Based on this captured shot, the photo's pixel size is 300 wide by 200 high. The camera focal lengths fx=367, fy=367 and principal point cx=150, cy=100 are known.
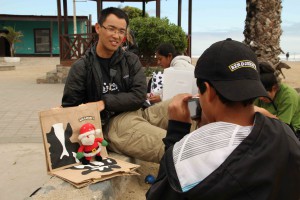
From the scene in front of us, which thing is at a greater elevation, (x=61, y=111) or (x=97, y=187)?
(x=61, y=111)

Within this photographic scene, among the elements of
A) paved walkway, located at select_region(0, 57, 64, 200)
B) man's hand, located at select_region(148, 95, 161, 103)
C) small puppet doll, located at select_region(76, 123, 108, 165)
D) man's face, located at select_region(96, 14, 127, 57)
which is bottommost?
paved walkway, located at select_region(0, 57, 64, 200)

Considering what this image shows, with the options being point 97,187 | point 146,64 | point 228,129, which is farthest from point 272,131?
point 146,64

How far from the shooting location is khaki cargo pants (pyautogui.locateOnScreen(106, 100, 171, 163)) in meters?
3.26

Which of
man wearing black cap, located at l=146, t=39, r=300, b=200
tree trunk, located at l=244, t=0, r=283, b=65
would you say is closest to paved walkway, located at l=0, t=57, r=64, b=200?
man wearing black cap, located at l=146, t=39, r=300, b=200

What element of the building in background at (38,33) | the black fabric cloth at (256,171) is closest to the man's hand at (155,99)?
the black fabric cloth at (256,171)

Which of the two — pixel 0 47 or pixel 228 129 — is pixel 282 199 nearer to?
pixel 228 129

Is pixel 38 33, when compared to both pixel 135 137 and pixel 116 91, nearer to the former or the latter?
pixel 116 91

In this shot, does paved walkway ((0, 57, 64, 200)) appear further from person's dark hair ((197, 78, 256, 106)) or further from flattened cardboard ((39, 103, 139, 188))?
person's dark hair ((197, 78, 256, 106))

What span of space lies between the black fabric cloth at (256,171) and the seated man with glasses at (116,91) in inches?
79.3

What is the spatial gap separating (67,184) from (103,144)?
58 cm

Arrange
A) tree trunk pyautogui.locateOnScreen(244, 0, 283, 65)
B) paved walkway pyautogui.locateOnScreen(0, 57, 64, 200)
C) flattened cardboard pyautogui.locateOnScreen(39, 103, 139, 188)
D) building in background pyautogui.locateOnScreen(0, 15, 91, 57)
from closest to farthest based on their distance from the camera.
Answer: flattened cardboard pyautogui.locateOnScreen(39, 103, 139, 188) → paved walkway pyautogui.locateOnScreen(0, 57, 64, 200) → tree trunk pyautogui.locateOnScreen(244, 0, 283, 65) → building in background pyautogui.locateOnScreen(0, 15, 91, 57)

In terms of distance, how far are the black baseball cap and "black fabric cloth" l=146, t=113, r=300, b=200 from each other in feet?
0.37

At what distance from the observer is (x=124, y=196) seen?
325cm

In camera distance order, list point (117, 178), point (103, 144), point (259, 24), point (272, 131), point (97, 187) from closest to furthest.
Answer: point (272, 131)
point (97, 187)
point (117, 178)
point (103, 144)
point (259, 24)
